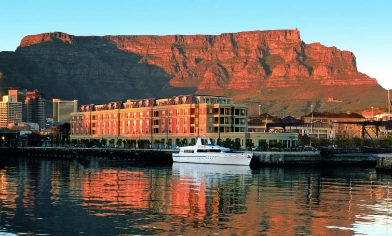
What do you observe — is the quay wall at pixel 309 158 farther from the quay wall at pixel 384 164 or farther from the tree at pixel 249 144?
the tree at pixel 249 144

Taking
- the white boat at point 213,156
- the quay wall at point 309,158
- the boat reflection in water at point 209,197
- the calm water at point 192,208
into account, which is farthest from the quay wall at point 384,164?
the calm water at point 192,208

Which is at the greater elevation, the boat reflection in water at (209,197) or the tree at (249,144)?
the tree at (249,144)

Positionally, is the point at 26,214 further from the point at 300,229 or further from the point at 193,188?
the point at 193,188

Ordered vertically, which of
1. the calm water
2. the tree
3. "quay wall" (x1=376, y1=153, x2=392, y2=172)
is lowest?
the calm water

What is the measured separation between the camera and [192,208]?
57875 millimetres

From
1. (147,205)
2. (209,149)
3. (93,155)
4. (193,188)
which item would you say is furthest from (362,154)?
(147,205)

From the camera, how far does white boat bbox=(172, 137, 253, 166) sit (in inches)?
5340

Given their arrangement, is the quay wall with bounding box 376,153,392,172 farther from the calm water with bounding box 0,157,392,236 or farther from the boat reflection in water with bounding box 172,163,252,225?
the calm water with bounding box 0,157,392,236

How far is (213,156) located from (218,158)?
164 cm

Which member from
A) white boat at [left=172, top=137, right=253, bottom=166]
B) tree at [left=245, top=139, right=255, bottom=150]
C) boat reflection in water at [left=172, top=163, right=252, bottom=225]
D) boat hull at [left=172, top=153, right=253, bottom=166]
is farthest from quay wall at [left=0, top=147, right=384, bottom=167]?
boat reflection in water at [left=172, top=163, right=252, bottom=225]

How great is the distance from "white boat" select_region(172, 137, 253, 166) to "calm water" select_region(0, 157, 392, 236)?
47.9 metres

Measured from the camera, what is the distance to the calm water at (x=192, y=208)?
154ft

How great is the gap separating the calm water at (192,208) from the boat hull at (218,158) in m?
47.8

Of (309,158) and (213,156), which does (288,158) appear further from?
(213,156)
